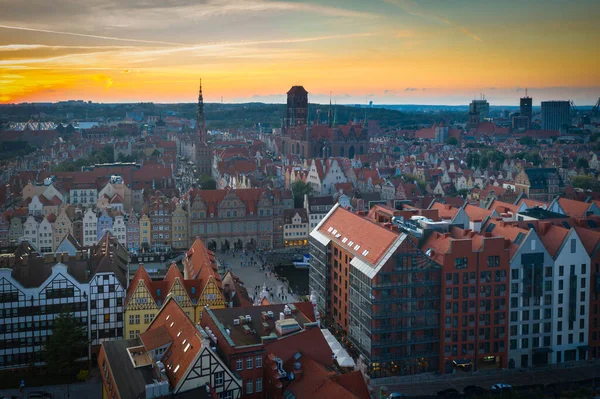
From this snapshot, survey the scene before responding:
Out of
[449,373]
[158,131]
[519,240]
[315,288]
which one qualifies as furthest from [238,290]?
[158,131]

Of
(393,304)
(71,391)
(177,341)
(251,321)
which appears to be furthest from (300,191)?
(177,341)

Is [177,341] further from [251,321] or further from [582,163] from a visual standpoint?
[582,163]

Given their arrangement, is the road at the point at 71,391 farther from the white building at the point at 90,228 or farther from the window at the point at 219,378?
the white building at the point at 90,228

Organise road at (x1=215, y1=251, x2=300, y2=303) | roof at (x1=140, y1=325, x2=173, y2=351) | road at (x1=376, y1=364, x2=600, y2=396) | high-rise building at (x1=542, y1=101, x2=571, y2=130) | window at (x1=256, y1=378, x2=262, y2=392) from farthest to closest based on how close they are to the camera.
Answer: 1. high-rise building at (x1=542, y1=101, x2=571, y2=130)
2. road at (x1=215, y1=251, x2=300, y2=303)
3. road at (x1=376, y1=364, x2=600, y2=396)
4. roof at (x1=140, y1=325, x2=173, y2=351)
5. window at (x1=256, y1=378, x2=262, y2=392)

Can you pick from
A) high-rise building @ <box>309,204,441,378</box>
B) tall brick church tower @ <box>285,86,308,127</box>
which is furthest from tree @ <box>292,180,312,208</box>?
tall brick church tower @ <box>285,86,308,127</box>

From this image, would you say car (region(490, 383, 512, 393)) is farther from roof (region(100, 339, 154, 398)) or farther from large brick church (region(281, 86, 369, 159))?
large brick church (region(281, 86, 369, 159))

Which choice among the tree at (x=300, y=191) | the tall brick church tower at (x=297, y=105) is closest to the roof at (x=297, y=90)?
the tall brick church tower at (x=297, y=105)

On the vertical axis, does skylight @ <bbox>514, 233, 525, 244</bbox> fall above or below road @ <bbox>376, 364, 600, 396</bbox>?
above
